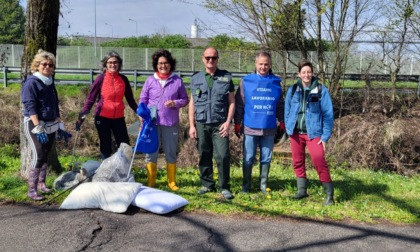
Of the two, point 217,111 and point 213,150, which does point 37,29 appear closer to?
point 217,111

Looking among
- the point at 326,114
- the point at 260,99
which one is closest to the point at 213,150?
the point at 260,99

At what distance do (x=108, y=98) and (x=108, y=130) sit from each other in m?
0.47

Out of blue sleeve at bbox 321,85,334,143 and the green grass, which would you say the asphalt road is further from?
blue sleeve at bbox 321,85,334,143

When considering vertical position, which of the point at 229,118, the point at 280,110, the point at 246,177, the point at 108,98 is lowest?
the point at 246,177

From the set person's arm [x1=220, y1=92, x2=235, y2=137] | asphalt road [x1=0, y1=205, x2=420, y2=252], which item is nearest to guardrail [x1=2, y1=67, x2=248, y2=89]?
person's arm [x1=220, y1=92, x2=235, y2=137]

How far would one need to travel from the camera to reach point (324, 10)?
32.4 feet

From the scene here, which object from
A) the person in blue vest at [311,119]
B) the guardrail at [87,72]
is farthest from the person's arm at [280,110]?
the guardrail at [87,72]

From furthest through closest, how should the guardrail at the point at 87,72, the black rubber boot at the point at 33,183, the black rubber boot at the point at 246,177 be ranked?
1. the guardrail at the point at 87,72
2. the black rubber boot at the point at 246,177
3. the black rubber boot at the point at 33,183

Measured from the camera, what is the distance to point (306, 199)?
581cm

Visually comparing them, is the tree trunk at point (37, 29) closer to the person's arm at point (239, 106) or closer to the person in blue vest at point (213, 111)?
the person in blue vest at point (213, 111)

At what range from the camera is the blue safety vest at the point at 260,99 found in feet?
18.7

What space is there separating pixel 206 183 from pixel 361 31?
6.71 metres

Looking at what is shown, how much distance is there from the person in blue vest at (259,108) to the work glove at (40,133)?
7.80 ft

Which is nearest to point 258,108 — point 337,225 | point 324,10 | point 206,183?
point 206,183
